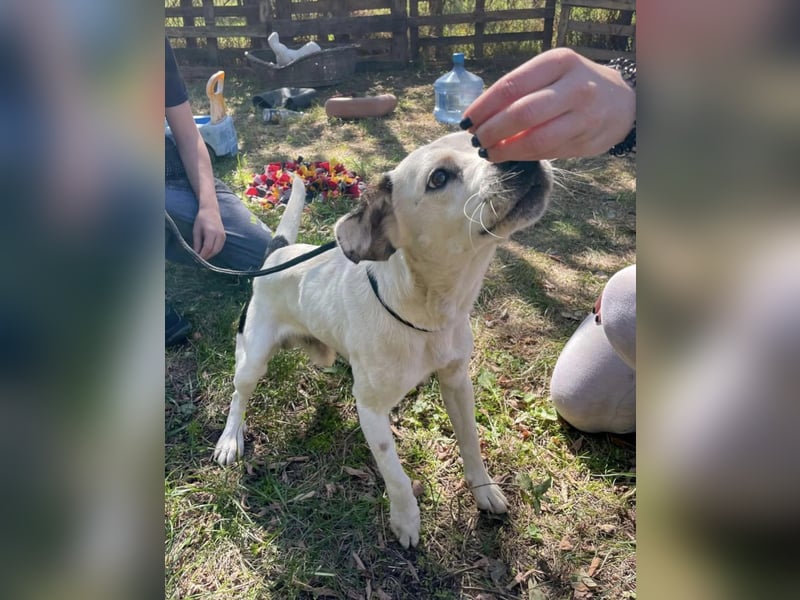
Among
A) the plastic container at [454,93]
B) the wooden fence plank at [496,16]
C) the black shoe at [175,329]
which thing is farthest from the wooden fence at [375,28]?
the black shoe at [175,329]

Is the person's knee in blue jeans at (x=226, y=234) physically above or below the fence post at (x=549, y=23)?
below

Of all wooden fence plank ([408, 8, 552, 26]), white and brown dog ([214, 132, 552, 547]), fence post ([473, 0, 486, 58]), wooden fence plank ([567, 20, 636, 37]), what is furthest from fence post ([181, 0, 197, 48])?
white and brown dog ([214, 132, 552, 547])

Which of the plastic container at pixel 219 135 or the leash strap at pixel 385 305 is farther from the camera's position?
the plastic container at pixel 219 135

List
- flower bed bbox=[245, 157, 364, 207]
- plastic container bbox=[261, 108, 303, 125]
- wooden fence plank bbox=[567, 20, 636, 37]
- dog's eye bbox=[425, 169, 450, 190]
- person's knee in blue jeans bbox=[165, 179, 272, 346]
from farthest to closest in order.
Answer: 1. wooden fence plank bbox=[567, 20, 636, 37]
2. plastic container bbox=[261, 108, 303, 125]
3. flower bed bbox=[245, 157, 364, 207]
4. person's knee in blue jeans bbox=[165, 179, 272, 346]
5. dog's eye bbox=[425, 169, 450, 190]

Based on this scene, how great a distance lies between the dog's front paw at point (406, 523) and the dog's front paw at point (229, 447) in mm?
977

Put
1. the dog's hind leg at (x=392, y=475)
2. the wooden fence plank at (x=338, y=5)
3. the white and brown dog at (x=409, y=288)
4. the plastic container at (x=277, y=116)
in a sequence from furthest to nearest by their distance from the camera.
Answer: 1. the wooden fence plank at (x=338, y=5)
2. the plastic container at (x=277, y=116)
3. the dog's hind leg at (x=392, y=475)
4. the white and brown dog at (x=409, y=288)

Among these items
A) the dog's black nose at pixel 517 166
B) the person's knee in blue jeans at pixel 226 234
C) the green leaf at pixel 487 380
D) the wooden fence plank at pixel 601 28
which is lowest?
the green leaf at pixel 487 380

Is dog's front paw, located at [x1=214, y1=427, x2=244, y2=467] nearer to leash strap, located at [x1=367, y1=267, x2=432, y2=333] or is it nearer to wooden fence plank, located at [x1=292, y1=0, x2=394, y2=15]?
leash strap, located at [x1=367, y1=267, x2=432, y2=333]

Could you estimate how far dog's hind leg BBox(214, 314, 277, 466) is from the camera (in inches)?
117

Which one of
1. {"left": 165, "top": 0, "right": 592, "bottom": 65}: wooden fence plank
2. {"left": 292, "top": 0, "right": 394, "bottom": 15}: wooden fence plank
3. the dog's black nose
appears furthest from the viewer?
{"left": 292, "top": 0, "right": 394, "bottom": 15}: wooden fence plank

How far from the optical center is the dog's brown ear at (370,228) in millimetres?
2098

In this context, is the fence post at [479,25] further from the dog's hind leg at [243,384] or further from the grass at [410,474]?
the dog's hind leg at [243,384]

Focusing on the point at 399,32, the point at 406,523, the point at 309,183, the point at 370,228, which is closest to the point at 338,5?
the point at 399,32

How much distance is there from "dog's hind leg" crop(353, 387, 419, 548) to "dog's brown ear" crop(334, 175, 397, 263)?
665mm
